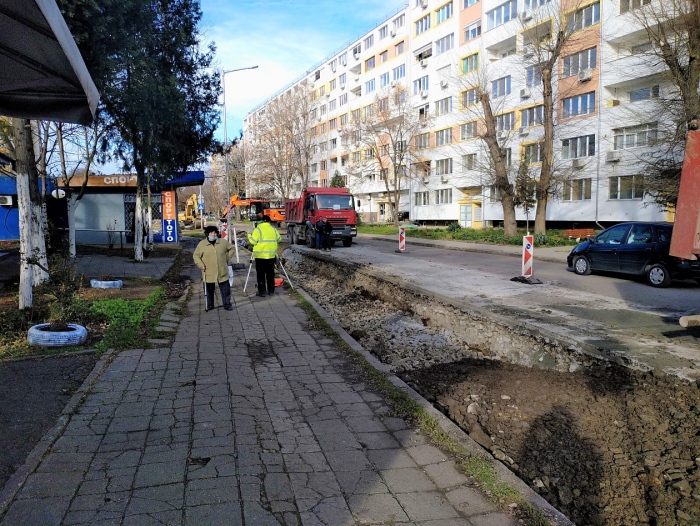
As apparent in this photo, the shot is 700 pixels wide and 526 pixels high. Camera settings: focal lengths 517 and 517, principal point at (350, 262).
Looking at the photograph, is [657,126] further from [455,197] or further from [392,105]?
[392,105]

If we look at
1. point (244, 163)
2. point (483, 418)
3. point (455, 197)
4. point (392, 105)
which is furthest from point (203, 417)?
point (244, 163)

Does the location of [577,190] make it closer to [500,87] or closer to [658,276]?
[500,87]

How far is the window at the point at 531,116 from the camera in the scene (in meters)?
35.7

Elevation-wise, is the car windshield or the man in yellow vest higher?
the car windshield

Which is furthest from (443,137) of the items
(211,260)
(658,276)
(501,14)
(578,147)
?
(211,260)

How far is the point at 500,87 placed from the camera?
39.7 metres

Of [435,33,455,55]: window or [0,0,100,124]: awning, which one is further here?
[435,33,455,55]: window

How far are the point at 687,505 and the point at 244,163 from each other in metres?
66.6

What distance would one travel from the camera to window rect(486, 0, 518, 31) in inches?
1500

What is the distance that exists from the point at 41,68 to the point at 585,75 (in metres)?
33.8

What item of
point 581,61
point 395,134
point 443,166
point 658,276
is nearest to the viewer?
point 658,276

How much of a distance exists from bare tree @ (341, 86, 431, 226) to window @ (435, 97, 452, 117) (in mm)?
1122

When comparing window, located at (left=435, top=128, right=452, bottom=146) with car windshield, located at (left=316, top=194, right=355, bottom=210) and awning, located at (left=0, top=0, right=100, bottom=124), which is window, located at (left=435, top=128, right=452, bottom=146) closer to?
car windshield, located at (left=316, top=194, right=355, bottom=210)

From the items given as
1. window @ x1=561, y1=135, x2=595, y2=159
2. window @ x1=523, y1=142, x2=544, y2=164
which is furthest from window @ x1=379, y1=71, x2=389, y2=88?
window @ x1=561, y1=135, x2=595, y2=159
